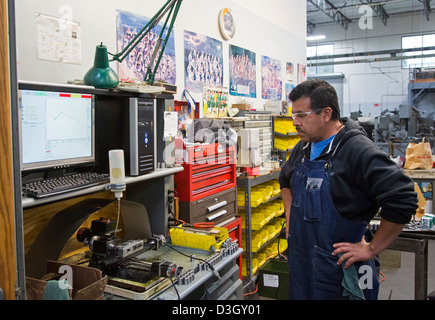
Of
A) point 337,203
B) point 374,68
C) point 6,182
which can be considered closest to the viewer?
point 6,182

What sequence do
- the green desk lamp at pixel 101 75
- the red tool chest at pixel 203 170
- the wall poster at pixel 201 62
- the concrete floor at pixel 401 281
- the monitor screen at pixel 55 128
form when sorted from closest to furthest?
the monitor screen at pixel 55 128 < the green desk lamp at pixel 101 75 < the red tool chest at pixel 203 170 < the wall poster at pixel 201 62 < the concrete floor at pixel 401 281

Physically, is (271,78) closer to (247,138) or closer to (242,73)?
(242,73)

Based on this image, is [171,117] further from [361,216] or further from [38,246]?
[361,216]

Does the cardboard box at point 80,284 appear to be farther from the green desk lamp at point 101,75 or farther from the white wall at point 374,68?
the white wall at point 374,68

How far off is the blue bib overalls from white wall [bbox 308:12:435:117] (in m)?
11.4

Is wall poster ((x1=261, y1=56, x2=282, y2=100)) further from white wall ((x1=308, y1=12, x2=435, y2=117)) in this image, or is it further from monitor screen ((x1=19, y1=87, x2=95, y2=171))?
white wall ((x1=308, y1=12, x2=435, y2=117))

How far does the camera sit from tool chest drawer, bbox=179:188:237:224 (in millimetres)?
2268

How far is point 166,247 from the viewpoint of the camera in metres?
1.88

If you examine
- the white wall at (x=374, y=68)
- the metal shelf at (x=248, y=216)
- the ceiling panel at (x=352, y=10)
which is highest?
the ceiling panel at (x=352, y=10)

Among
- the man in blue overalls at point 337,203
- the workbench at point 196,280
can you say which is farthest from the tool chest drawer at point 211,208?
the man in blue overalls at point 337,203

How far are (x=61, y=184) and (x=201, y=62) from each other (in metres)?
1.99

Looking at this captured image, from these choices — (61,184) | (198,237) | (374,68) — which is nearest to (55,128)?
(61,184)

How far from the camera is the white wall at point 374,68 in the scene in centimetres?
1141

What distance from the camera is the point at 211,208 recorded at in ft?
8.04
